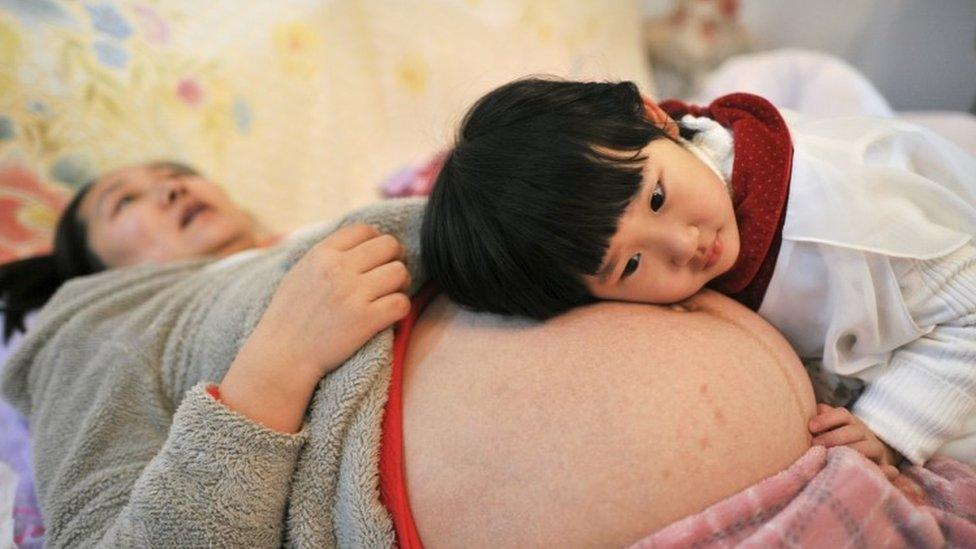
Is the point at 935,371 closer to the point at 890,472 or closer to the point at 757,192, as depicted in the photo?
the point at 890,472

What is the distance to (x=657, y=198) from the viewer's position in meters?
0.70

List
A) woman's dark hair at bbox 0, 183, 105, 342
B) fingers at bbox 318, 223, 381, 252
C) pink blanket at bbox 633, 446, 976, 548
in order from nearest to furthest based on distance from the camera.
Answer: pink blanket at bbox 633, 446, 976, 548 → fingers at bbox 318, 223, 381, 252 → woman's dark hair at bbox 0, 183, 105, 342

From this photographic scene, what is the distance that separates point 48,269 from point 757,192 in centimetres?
133

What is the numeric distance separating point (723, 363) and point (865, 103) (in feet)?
3.48

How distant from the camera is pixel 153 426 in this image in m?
0.83

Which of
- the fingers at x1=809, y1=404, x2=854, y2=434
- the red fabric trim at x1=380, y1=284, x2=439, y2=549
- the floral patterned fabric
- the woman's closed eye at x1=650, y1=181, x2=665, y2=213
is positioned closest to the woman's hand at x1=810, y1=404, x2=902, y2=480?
the fingers at x1=809, y1=404, x2=854, y2=434

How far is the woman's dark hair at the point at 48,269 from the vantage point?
45.4 inches

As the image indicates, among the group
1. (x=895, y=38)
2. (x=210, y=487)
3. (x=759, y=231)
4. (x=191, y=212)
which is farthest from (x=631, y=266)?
(x=895, y=38)

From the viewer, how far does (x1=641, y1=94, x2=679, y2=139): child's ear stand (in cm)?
79

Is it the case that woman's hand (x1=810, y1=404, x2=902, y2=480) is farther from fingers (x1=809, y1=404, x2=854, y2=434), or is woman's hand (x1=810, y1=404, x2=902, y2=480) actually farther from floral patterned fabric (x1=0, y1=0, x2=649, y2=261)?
floral patterned fabric (x1=0, y1=0, x2=649, y2=261)

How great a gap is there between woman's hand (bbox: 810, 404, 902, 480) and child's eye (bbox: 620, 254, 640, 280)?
0.26 meters

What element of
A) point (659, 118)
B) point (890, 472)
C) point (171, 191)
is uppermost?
point (659, 118)

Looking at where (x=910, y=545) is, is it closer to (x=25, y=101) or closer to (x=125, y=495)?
(x=125, y=495)

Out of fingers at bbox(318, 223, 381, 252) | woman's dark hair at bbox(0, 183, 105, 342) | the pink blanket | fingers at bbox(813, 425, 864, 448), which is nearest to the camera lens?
the pink blanket
